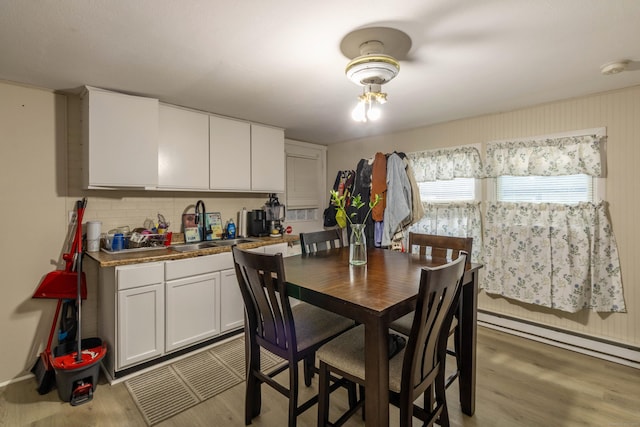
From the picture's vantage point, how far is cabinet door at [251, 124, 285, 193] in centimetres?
343

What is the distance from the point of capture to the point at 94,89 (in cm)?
232

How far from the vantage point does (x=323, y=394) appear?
146 centimetres

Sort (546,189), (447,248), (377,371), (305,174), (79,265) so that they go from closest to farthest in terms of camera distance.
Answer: (377,371) < (79,265) < (447,248) < (546,189) < (305,174)

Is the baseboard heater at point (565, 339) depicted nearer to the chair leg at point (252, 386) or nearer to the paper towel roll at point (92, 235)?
the chair leg at point (252, 386)

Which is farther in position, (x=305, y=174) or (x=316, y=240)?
(x=305, y=174)

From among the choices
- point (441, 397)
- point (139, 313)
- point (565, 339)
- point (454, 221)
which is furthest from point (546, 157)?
point (139, 313)

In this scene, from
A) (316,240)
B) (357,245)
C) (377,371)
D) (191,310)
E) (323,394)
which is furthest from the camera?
(191,310)

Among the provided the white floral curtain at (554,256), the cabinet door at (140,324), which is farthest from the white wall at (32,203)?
the white floral curtain at (554,256)

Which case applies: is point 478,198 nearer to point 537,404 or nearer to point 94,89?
point 537,404

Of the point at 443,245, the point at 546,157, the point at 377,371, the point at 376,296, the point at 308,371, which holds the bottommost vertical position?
the point at 308,371

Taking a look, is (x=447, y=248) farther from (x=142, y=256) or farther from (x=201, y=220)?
(x=201, y=220)

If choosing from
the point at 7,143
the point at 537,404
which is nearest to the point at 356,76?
the point at 537,404

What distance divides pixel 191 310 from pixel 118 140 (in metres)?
1.50

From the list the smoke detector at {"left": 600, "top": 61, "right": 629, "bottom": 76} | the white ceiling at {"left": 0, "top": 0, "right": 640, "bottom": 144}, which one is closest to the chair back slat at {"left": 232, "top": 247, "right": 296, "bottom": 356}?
the white ceiling at {"left": 0, "top": 0, "right": 640, "bottom": 144}
